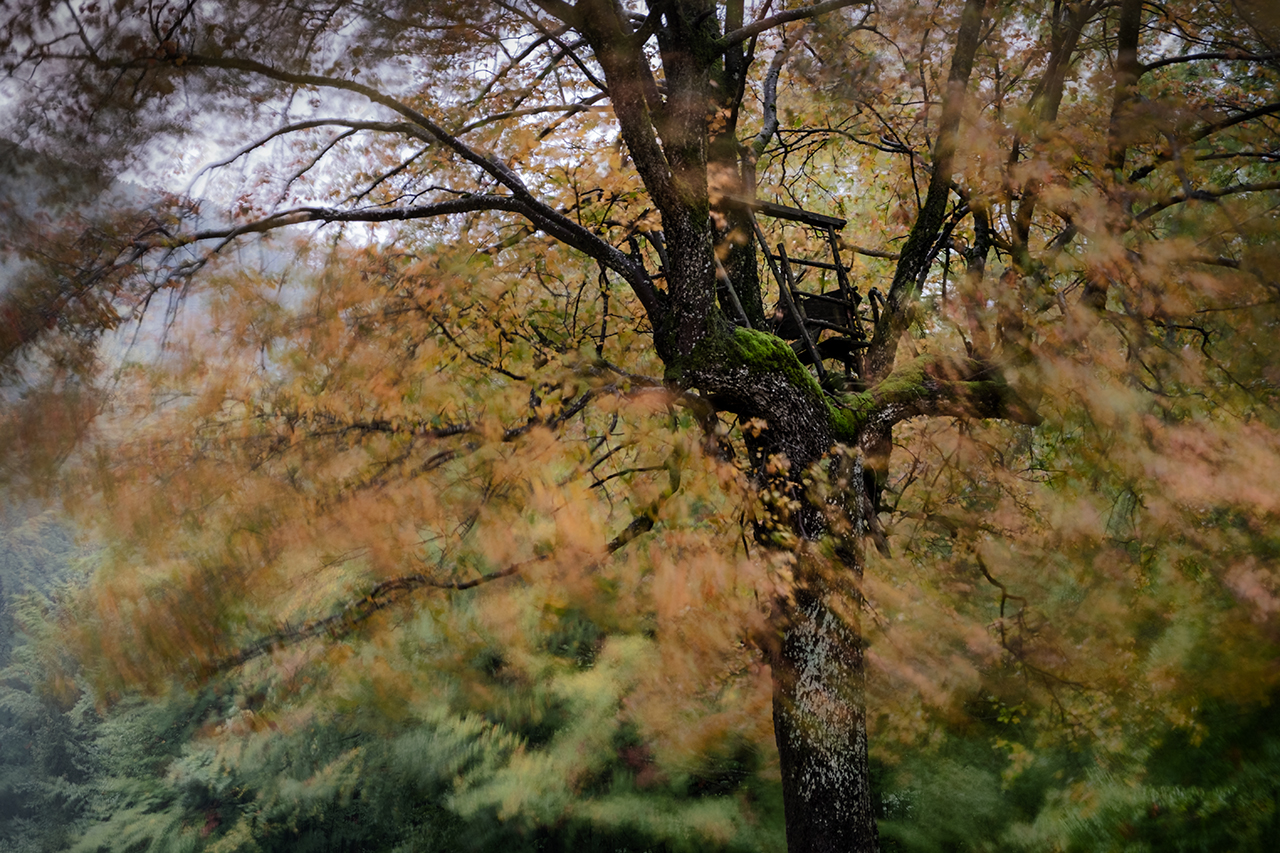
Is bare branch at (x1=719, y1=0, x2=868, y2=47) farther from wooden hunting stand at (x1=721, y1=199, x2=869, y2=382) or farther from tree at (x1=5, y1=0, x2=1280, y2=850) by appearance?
wooden hunting stand at (x1=721, y1=199, x2=869, y2=382)

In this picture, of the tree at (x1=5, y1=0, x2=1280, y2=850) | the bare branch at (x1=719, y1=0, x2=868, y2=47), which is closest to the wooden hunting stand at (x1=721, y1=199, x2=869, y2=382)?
the tree at (x1=5, y1=0, x2=1280, y2=850)

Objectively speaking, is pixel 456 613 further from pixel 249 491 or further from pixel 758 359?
pixel 758 359

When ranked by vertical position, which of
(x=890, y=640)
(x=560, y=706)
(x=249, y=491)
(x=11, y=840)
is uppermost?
(x=249, y=491)

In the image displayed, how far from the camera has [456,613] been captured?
7.66 m

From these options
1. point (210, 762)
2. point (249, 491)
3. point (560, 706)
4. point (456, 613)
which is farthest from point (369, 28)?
point (210, 762)

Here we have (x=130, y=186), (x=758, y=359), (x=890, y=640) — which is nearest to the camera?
(x=130, y=186)

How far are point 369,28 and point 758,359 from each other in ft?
6.56

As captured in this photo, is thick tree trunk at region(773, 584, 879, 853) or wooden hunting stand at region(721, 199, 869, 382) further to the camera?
wooden hunting stand at region(721, 199, 869, 382)

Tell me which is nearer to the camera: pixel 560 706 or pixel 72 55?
pixel 72 55

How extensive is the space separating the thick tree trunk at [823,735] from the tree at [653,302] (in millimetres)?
13

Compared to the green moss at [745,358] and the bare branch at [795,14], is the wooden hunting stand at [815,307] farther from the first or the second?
the bare branch at [795,14]

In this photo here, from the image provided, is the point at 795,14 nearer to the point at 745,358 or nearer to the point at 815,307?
the point at 745,358

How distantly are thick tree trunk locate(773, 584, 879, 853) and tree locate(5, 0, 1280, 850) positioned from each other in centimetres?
1

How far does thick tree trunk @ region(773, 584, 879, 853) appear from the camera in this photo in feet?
9.41
